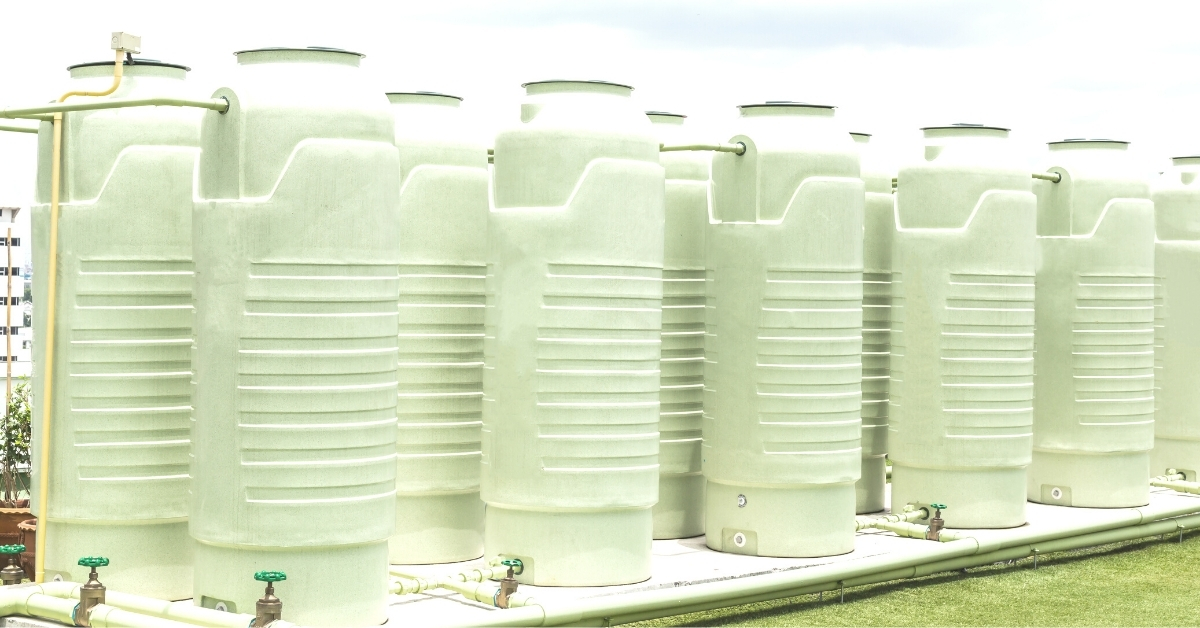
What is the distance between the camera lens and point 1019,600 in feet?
55.8

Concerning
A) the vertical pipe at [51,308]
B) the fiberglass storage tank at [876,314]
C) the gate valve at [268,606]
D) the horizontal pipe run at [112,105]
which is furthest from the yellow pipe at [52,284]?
the fiberglass storage tank at [876,314]

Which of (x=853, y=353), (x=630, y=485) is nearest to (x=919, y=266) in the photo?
(x=853, y=353)

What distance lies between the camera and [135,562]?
47.8ft

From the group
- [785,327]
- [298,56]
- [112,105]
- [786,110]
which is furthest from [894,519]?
[112,105]

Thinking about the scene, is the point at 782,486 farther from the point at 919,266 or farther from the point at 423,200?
the point at 423,200

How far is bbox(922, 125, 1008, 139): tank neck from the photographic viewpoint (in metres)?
19.6

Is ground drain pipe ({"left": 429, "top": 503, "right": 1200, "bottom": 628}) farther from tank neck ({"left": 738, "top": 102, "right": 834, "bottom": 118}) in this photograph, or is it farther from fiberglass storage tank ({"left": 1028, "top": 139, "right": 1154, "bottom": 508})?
tank neck ({"left": 738, "top": 102, "right": 834, "bottom": 118})

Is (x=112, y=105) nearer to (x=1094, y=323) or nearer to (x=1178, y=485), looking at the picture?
(x=1094, y=323)

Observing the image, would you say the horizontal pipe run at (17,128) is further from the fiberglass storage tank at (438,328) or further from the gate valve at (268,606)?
the gate valve at (268,606)

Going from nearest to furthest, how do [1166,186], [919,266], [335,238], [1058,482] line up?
[335,238] → [919,266] → [1058,482] → [1166,186]

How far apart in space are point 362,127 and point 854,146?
6674 millimetres

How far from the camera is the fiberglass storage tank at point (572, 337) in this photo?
49.6ft

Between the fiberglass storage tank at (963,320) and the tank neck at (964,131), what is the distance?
13 mm

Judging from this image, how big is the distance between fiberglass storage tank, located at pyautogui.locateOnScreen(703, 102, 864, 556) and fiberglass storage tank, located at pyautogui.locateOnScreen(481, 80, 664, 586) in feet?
6.61
